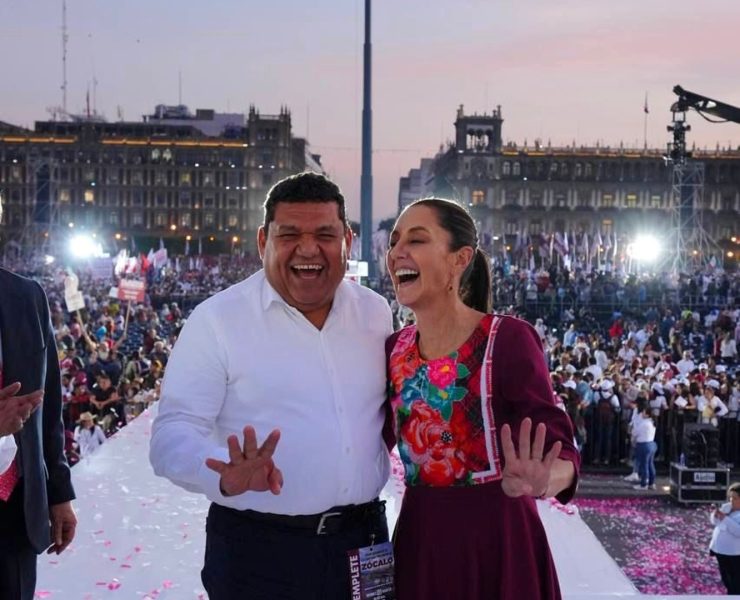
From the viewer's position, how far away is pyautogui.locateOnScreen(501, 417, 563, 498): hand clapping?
210 centimetres

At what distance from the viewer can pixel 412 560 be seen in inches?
95.7

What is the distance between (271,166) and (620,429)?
77149mm

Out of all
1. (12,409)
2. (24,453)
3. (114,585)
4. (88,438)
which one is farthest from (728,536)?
(12,409)

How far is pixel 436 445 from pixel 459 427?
81 millimetres

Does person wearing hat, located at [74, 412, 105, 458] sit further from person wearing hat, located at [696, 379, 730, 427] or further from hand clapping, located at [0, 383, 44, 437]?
person wearing hat, located at [696, 379, 730, 427]

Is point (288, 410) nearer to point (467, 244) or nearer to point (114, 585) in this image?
point (467, 244)

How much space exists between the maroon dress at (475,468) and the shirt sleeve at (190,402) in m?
0.51

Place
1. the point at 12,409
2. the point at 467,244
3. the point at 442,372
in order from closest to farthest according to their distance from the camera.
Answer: the point at 12,409
the point at 442,372
the point at 467,244

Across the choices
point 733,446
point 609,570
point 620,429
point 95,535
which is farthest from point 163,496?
point 733,446

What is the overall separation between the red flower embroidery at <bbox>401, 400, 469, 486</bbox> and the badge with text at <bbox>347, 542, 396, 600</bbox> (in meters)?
0.23

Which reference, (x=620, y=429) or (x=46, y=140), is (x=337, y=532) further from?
(x=46, y=140)

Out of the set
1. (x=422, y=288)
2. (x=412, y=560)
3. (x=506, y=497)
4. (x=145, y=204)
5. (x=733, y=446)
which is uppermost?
(x=145, y=204)

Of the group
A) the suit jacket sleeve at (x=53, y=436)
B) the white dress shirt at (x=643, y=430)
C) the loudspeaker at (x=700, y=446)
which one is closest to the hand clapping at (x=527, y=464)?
the suit jacket sleeve at (x=53, y=436)

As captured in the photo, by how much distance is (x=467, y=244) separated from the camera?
2.55 m
